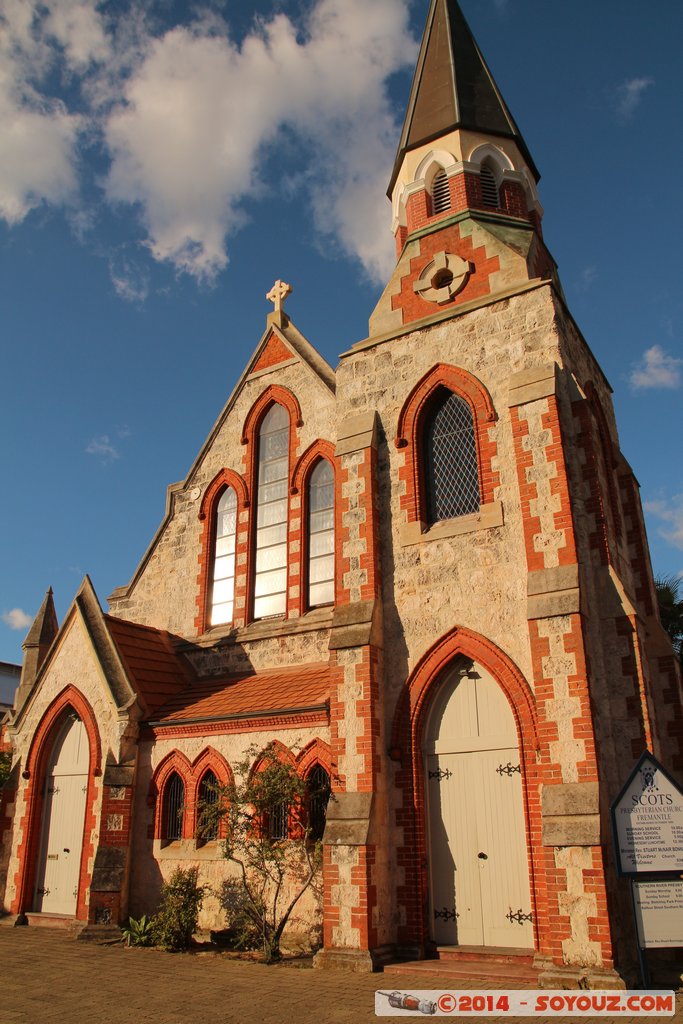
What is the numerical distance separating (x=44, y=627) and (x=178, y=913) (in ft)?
31.1

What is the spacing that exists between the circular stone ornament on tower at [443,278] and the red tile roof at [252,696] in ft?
23.6

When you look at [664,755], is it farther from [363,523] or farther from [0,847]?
[0,847]

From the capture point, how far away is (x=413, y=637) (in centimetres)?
1257

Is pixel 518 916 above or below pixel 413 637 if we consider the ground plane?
below

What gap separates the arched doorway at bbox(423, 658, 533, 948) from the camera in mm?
10914

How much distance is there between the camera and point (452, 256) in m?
14.9

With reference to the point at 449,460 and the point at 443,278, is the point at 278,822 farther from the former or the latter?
the point at 443,278

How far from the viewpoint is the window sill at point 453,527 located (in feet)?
40.7

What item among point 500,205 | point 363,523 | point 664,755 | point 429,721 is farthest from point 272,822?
point 500,205

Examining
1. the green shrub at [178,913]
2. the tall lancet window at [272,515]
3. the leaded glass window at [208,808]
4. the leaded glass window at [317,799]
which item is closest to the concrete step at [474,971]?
the leaded glass window at [317,799]

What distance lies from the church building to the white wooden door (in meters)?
0.06

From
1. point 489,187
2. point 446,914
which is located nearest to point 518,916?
point 446,914

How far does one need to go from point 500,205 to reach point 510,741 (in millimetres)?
11298

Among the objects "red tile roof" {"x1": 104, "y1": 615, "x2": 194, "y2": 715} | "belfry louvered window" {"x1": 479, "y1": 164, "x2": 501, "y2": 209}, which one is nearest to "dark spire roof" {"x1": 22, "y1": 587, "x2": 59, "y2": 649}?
"red tile roof" {"x1": 104, "y1": 615, "x2": 194, "y2": 715}
